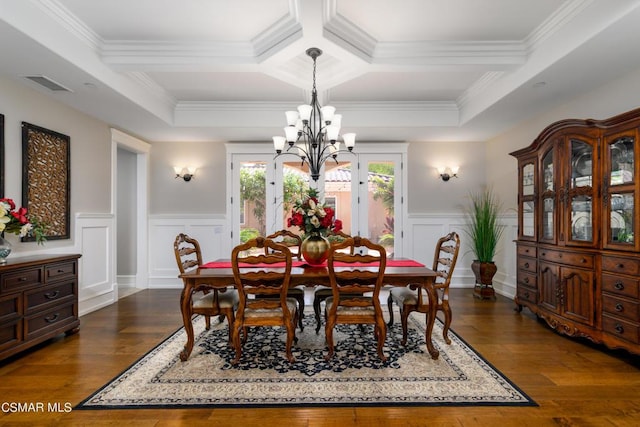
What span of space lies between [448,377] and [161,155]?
17.1 feet

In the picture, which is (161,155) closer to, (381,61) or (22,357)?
(22,357)

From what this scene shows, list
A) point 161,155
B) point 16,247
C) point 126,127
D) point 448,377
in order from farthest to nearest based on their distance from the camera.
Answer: point 161,155
point 126,127
point 16,247
point 448,377

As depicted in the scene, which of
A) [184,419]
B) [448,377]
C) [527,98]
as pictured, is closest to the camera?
[184,419]

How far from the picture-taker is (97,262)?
430 centimetres

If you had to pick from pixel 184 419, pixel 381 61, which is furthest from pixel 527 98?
pixel 184 419

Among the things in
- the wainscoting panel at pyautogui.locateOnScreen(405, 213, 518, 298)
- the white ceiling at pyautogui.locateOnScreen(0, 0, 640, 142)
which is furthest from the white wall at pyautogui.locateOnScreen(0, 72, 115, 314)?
the wainscoting panel at pyautogui.locateOnScreen(405, 213, 518, 298)

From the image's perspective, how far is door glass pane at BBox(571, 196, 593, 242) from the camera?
2998 mm

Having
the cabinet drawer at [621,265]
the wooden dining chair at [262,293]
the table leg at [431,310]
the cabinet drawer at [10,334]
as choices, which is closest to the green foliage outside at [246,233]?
the wooden dining chair at [262,293]

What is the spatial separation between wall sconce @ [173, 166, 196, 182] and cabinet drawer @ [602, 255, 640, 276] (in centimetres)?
536

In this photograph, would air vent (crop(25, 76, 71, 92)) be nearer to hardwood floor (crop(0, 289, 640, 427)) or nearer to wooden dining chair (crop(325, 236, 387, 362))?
hardwood floor (crop(0, 289, 640, 427))

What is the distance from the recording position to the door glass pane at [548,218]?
11.4 ft

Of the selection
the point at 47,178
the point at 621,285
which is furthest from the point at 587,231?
the point at 47,178

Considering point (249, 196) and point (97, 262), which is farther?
point (249, 196)

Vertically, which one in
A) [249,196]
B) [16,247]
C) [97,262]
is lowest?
[97,262]
